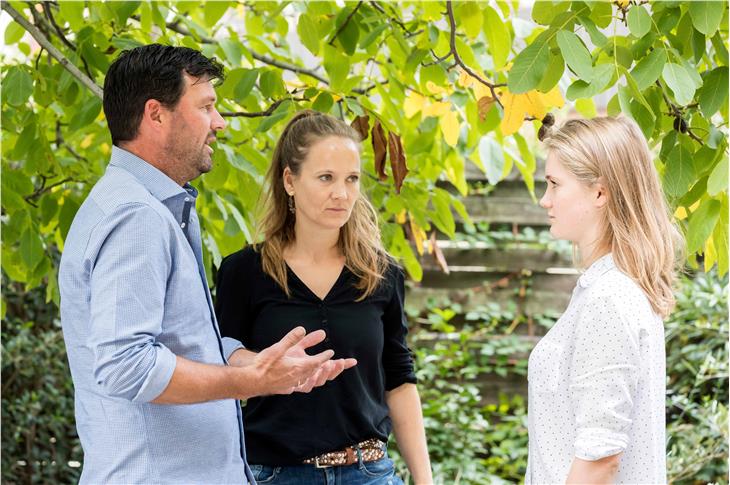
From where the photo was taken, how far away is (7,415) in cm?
Result: 423

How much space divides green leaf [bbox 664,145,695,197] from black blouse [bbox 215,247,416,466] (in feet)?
2.08

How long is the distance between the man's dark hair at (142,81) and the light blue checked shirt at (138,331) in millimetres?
56

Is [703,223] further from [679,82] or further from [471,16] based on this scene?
[471,16]

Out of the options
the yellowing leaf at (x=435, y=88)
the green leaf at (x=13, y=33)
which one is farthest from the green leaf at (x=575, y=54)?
the green leaf at (x=13, y=33)

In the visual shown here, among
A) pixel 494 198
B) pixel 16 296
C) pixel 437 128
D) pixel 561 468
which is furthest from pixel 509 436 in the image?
pixel 561 468

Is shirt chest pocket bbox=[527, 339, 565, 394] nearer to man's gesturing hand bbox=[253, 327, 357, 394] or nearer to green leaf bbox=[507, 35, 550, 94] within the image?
man's gesturing hand bbox=[253, 327, 357, 394]

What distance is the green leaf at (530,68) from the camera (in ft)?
6.20

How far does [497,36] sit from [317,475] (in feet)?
3.71

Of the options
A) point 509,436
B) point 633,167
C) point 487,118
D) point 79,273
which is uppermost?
point 487,118

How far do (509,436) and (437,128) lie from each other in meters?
2.01

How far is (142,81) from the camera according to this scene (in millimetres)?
1626

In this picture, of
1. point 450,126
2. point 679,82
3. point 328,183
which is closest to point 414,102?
point 450,126

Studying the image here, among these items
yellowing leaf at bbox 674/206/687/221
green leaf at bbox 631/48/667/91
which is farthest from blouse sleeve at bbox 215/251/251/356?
yellowing leaf at bbox 674/206/687/221

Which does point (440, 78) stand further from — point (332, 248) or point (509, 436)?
point (509, 436)
